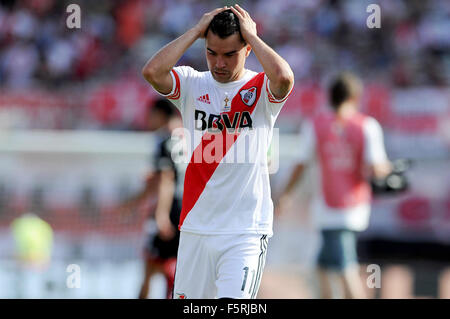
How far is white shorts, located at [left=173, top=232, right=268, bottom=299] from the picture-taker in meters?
4.63

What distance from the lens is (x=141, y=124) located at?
42.3ft

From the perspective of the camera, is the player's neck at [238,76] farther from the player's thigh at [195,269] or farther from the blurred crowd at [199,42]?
the blurred crowd at [199,42]

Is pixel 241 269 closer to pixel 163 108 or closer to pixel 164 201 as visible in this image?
pixel 164 201

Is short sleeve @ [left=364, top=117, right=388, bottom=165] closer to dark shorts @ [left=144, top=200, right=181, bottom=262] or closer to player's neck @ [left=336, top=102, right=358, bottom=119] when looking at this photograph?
player's neck @ [left=336, top=102, right=358, bottom=119]

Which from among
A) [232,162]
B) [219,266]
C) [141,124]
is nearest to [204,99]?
[232,162]

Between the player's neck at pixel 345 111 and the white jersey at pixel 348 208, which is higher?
the player's neck at pixel 345 111

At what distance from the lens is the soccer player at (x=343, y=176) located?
25.4ft

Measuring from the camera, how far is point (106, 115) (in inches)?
517

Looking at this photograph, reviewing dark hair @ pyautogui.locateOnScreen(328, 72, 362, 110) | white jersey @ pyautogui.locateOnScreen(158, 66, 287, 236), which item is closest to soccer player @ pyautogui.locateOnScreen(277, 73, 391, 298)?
dark hair @ pyautogui.locateOnScreen(328, 72, 362, 110)

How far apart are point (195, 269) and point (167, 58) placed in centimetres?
130

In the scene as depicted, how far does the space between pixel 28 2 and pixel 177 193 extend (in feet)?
38.4

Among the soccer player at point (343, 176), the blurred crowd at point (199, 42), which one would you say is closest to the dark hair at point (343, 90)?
the soccer player at point (343, 176)

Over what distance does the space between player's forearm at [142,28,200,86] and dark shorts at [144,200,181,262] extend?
281 cm

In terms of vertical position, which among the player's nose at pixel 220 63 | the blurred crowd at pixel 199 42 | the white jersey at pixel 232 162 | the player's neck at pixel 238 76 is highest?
the blurred crowd at pixel 199 42
